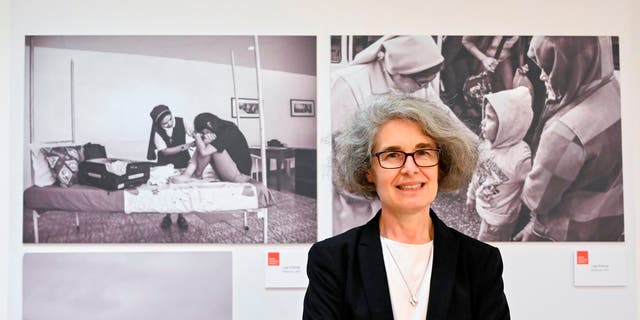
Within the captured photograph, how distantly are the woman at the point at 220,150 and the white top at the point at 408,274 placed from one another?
0.97 metres

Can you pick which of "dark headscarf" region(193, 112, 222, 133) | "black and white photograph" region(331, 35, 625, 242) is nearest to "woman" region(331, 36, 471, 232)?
"black and white photograph" region(331, 35, 625, 242)

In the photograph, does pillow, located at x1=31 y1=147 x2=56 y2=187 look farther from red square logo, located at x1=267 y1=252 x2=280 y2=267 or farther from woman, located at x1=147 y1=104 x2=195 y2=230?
red square logo, located at x1=267 y1=252 x2=280 y2=267

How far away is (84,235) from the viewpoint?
2.14m

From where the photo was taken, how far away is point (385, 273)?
4.10ft

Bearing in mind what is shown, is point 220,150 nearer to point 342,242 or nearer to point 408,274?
point 342,242

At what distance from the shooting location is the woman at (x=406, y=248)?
4.02 ft

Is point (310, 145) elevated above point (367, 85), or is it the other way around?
point (367, 85)

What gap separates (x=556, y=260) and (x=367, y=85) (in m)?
1.05

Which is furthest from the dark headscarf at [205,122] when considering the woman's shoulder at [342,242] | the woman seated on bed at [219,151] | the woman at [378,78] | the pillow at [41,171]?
the woman's shoulder at [342,242]

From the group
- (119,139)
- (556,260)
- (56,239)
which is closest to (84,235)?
(56,239)

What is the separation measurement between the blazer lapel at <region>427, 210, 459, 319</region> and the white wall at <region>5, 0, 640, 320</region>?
892 millimetres
